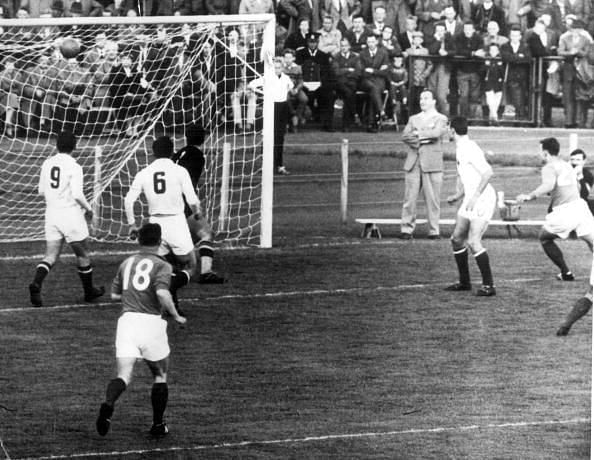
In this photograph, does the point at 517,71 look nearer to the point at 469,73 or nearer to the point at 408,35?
the point at 469,73

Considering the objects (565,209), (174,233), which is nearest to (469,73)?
(565,209)

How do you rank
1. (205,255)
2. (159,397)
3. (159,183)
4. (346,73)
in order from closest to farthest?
1. (159,397)
2. (159,183)
3. (205,255)
4. (346,73)

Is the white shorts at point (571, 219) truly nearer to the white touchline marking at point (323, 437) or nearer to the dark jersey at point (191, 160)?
the dark jersey at point (191, 160)

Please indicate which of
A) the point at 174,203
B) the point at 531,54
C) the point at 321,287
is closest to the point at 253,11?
the point at 531,54

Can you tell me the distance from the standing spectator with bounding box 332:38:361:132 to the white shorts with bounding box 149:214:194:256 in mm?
14047

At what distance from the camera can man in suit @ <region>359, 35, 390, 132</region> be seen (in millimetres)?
28672

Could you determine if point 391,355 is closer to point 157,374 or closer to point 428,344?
point 428,344

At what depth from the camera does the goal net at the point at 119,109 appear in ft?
71.5

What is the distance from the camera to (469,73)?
2884cm

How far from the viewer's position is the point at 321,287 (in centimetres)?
1738

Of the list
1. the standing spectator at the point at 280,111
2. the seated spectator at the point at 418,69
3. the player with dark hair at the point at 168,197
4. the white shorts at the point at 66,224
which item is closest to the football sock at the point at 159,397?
the player with dark hair at the point at 168,197

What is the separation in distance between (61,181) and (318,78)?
1336 cm

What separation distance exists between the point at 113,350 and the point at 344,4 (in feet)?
52.9

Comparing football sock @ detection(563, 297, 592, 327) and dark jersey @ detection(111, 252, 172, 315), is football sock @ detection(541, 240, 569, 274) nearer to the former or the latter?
football sock @ detection(563, 297, 592, 327)
